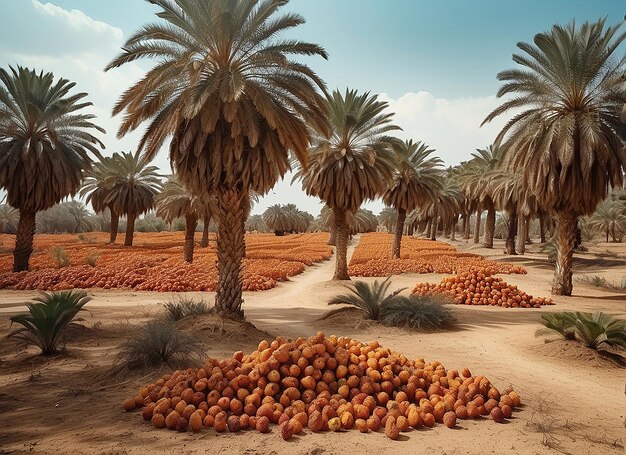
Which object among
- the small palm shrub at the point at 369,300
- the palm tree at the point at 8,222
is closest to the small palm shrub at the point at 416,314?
the small palm shrub at the point at 369,300

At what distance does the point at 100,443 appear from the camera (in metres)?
3.89

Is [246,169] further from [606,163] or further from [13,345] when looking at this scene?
[606,163]

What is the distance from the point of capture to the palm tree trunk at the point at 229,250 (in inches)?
393

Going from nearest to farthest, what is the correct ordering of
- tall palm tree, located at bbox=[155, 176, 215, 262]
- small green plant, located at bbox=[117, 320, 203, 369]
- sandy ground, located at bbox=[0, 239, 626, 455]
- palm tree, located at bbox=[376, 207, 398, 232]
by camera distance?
sandy ground, located at bbox=[0, 239, 626, 455] → small green plant, located at bbox=[117, 320, 203, 369] → tall palm tree, located at bbox=[155, 176, 215, 262] → palm tree, located at bbox=[376, 207, 398, 232]

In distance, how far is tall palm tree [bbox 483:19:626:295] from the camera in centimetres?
1496

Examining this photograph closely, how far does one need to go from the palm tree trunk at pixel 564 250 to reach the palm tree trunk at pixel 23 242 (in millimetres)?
25219

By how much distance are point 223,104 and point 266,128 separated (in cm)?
123

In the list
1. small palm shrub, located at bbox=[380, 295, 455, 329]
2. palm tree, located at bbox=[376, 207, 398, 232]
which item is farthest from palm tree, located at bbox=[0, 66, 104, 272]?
palm tree, located at bbox=[376, 207, 398, 232]

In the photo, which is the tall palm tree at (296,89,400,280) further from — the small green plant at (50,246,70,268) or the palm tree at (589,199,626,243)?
the palm tree at (589,199,626,243)

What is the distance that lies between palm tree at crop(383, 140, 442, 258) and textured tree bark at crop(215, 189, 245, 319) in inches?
→ 788

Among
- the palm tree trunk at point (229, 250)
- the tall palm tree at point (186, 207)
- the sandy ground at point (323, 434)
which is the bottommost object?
the sandy ground at point (323, 434)

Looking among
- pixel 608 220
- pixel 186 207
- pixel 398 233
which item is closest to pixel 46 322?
pixel 186 207

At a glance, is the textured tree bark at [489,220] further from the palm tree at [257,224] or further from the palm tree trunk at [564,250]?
the palm tree at [257,224]

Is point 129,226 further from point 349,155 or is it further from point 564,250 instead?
point 564,250
